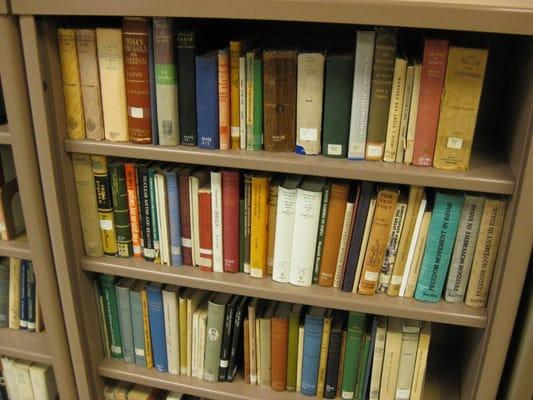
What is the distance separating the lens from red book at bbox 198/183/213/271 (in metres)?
1.04

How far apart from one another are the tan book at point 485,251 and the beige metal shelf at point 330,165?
5cm

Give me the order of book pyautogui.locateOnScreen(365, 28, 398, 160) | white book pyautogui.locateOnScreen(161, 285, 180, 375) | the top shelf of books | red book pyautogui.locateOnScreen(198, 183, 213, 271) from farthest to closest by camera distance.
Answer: white book pyautogui.locateOnScreen(161, 285, 180, 375), red book pyautogui.locateOnScreen(198, 183, 213, 271), book pyautogui.locateOnScreen(365, 28, 398, 160), the top shelf of books

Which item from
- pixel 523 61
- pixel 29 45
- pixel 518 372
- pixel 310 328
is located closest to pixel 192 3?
pixel 29 45

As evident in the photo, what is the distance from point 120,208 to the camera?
1.10m

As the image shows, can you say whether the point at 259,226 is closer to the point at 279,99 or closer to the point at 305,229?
the point at 305,229

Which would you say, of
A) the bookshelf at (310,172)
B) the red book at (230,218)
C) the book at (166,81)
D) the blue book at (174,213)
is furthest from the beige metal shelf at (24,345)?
the book at (166,81)

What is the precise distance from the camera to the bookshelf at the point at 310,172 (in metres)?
0.77

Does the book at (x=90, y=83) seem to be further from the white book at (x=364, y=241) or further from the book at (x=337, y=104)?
the white book at (x=364, y=241)

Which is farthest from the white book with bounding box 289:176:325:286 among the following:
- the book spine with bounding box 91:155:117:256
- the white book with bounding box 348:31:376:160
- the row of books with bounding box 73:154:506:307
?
the book spine with bounding box 91:155:117:256

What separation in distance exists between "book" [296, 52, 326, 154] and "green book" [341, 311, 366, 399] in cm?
39

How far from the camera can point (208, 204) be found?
1044 mm

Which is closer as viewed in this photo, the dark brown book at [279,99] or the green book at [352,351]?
the dark brown book at [279,99]

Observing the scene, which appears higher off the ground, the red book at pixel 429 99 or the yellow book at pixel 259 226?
the red book at pixel 429 99

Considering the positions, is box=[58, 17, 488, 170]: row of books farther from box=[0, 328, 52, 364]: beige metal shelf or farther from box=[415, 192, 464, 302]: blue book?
box=[0, 328, 52, 364]: beige metal shelf
